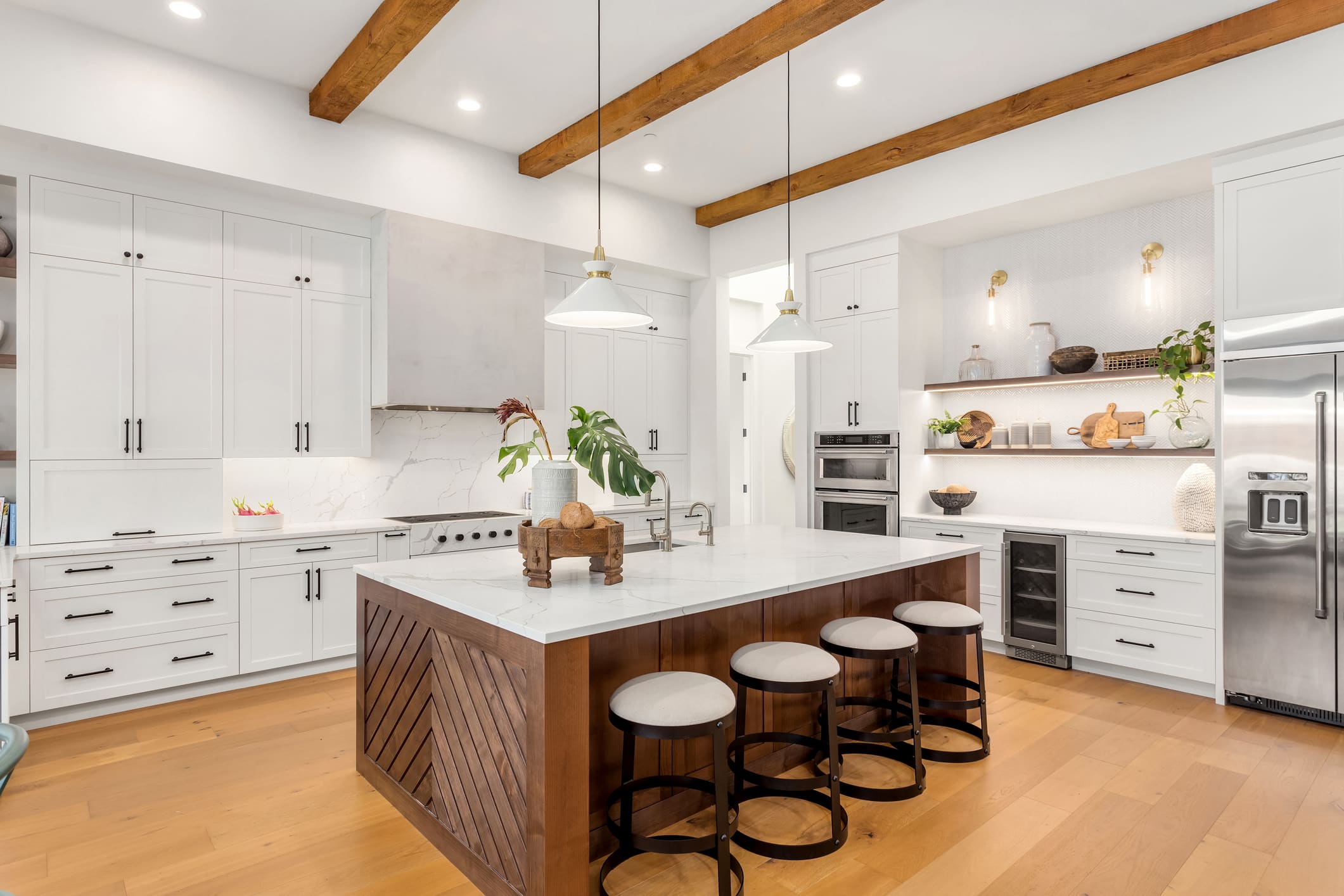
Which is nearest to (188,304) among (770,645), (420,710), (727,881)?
(420,710)

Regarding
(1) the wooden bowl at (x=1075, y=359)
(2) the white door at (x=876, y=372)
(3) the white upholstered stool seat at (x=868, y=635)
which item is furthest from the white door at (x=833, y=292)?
(3) the white upholstered stool seat at (x=868, y=635)

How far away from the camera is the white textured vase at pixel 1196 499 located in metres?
4.00

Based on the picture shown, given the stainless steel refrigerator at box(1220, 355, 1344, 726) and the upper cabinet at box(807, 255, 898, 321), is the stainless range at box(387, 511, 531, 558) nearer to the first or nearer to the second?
the upper cabinet at box(807, 255, 898, 321)

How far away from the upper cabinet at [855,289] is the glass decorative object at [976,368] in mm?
625

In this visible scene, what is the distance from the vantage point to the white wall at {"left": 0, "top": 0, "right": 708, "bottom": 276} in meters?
3.41

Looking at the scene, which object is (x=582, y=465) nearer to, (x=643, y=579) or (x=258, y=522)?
(x=643, y=579)

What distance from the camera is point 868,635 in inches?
110

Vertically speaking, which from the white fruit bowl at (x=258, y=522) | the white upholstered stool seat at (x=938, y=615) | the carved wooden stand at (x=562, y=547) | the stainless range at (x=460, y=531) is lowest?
the white upholstered stool seat at (x=938, y=615)

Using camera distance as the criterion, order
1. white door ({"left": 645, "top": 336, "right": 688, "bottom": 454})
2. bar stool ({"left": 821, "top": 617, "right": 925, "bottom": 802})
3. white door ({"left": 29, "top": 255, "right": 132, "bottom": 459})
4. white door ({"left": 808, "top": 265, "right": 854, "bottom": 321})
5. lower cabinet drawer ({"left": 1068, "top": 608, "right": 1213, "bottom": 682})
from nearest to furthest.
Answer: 1. bar stool ({"left": 821, "top": 617, "right": 925, "bottom": 802})
2. white door ({"left": 29, "top": 255, "right": 132, "bottom": 459})
3. lower cabinet drawer ({"left": 1068, "top": 608, "right": 1213, "bottom": 682})
4. white door ({"left": 808, "top": 265, "right": 854, "bottom": 321})
5. white door ({"left": 645, "top": 336, "right": 688, "bottom": 454})

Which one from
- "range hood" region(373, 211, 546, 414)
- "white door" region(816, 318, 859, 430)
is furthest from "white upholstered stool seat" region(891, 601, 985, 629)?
"range hood" region(373, 211, 546, 414)

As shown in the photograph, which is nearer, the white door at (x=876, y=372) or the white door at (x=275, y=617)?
the white door at (x=275, y=617)

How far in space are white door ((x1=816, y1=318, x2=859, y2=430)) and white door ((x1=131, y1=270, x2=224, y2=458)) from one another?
376 cm

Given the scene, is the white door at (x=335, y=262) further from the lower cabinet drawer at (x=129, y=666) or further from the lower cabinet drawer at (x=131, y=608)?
the lower cabinet drawer at (x=129, y=666)

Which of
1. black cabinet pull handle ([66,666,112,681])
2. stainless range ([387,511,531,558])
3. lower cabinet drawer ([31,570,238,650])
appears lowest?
black cabinet pull handle ([66,666,112,681])
